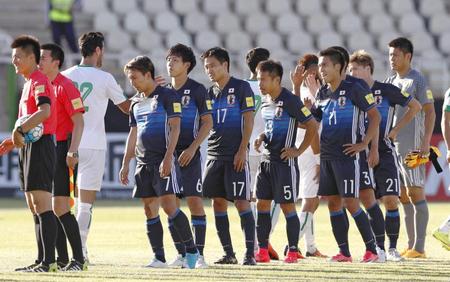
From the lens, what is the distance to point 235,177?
11898mm

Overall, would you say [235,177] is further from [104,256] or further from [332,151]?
[104,256]

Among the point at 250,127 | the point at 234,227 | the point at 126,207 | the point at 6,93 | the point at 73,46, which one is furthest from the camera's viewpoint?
the point at 73,46

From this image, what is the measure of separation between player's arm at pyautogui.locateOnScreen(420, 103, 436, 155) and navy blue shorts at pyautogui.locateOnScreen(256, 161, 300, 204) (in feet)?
4.80

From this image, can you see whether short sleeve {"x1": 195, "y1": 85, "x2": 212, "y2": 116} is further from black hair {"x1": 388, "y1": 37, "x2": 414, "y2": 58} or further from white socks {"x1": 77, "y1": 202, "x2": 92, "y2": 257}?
black hair {"x1": 388, "y1": 37, "x2": 414, "y2": 58}

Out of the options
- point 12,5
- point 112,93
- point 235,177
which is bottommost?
point 235,177

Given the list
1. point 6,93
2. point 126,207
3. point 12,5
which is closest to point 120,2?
point 12,5

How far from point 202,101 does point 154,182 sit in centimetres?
99

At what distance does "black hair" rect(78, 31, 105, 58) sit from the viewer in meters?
12.0

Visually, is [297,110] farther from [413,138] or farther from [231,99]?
[413,138]

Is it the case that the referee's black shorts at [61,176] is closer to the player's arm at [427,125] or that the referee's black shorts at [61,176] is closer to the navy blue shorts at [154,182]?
the navy blue shorts at [154,182]

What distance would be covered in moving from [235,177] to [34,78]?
2281 millimetres

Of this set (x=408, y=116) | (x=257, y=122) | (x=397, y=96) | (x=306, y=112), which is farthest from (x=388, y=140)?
(x=257, y=122)

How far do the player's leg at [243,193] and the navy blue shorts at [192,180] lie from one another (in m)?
0.34

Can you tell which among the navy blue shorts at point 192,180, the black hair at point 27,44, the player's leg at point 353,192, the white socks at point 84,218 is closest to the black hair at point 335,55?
the player's leg at point 353,192
